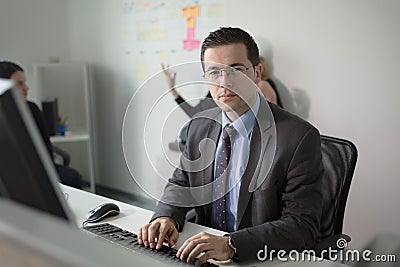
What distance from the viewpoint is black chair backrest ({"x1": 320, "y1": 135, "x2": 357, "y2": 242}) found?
5.38 feet

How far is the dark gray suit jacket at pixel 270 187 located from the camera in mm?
1324

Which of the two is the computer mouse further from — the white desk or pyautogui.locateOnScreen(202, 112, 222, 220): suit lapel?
pyautogui.locateOnScreen(202, 112, 222, 220): suit lapel

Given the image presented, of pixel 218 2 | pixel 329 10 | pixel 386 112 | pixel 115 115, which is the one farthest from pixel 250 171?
pixel 115 115

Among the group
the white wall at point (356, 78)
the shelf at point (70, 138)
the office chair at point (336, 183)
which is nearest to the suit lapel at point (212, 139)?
the office chair at point (336, 183)

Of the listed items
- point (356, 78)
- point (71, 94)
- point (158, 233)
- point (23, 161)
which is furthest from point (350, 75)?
point (71, 94)

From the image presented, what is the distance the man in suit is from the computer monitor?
73 cm

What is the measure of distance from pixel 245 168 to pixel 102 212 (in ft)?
1.65

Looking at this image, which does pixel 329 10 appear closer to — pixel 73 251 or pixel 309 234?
pixel 309 234

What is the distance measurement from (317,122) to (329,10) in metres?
0.68

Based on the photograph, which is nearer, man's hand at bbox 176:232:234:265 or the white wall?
man's hand at bbox 176:232:234:265

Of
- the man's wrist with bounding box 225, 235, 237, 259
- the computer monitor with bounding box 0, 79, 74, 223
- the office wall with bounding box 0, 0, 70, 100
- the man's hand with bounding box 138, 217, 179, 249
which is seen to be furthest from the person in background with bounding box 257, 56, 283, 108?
the computer monitor with bounding box 0, 79, 74, 223

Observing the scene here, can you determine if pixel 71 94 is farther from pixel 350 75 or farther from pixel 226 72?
pixel 226 72

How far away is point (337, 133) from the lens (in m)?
2.90

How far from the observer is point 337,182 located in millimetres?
1674
